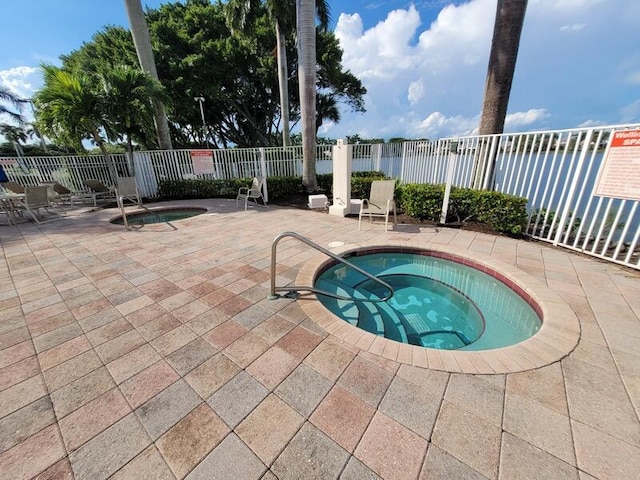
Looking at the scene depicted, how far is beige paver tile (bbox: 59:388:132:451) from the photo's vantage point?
1.46 meters

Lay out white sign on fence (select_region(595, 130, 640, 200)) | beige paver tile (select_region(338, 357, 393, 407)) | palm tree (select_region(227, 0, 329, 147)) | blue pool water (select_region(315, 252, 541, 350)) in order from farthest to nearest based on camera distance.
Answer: palm tree (select_region(227, 0, 329, 147)) < white sign on fence (select_region(595, 130, 640, 200)) < blue pool water (select_region(315, 252, 541, 350)) < beige paver tile (select_region(338, 357, 393, 407))

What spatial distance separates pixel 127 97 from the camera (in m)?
8.16

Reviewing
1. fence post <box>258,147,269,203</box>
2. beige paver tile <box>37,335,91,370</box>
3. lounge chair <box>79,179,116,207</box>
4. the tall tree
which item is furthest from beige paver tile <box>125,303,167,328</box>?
lounge chair <box>79,179,116,207</box>

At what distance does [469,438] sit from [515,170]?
17.9ft

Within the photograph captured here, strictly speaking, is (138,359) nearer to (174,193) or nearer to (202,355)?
(202,355)

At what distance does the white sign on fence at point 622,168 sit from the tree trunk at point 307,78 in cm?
717

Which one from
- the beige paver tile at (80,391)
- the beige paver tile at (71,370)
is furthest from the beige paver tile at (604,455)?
the beige paver tile at (71,370)

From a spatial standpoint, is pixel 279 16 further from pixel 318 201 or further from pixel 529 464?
pixel 529 464

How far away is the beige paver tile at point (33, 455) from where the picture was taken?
50.9 inches

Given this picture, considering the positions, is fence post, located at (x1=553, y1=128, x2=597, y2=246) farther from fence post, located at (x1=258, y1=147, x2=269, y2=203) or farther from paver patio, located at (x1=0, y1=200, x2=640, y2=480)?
fence post, located at (x1=258, y1=147, x2=269, y2=203)

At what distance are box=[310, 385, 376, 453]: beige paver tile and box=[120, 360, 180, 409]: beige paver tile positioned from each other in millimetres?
1132

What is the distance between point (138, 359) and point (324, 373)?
1541 millimetres

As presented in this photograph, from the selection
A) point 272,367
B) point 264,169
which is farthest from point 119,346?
point 264,169

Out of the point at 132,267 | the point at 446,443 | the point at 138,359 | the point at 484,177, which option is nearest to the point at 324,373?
the point at 446,443
